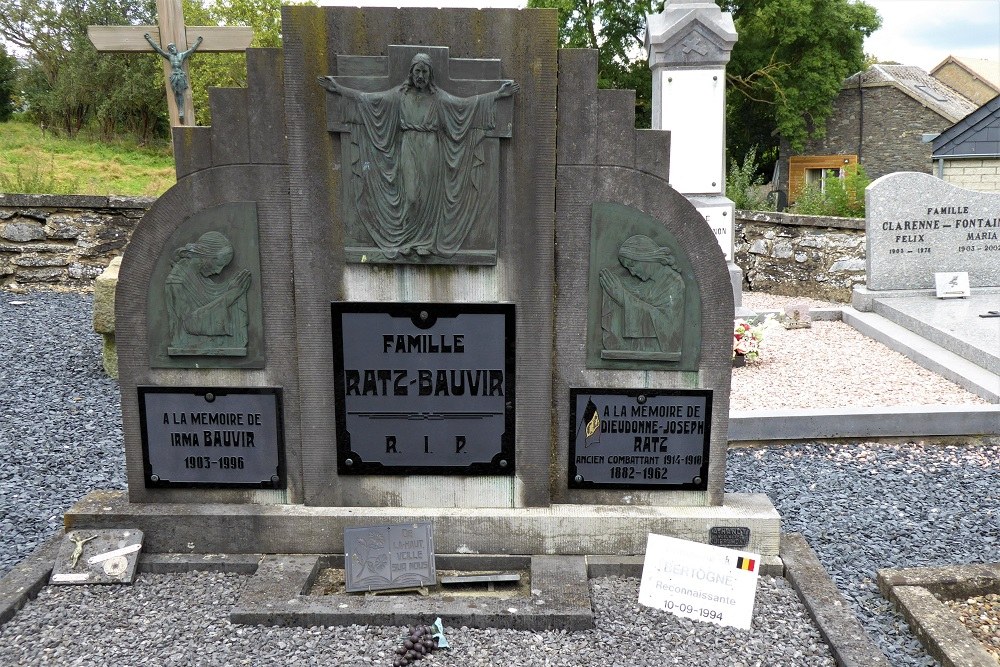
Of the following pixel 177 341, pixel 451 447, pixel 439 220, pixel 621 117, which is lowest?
pixel 451 447

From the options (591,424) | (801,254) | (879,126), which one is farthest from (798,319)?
(879,126)

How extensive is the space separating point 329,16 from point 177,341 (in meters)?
1.60

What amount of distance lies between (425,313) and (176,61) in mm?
7273

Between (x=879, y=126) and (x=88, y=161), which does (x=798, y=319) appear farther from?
(x=879, y=126)

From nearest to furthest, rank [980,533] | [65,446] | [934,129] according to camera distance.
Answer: [980,533] < [65,446] < [934,129]

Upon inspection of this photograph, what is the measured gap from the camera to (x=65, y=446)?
552 centimetres

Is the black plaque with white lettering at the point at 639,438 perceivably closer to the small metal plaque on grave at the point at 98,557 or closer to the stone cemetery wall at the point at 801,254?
the small metal plaque on grave at the point at 98,557

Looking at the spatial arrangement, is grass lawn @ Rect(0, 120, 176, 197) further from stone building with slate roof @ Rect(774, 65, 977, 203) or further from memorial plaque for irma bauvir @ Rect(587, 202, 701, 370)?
stone building with slate roof @ Rect(774, 65, 977, 203)

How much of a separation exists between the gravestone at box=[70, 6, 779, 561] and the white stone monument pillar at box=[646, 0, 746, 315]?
5529 mm

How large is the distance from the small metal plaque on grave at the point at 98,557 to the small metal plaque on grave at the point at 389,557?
99cm

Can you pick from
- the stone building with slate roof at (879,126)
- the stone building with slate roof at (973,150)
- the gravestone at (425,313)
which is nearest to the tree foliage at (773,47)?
the stone building with slate roof at (879,126)

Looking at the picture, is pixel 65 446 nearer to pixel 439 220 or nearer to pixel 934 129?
pixel 439 220

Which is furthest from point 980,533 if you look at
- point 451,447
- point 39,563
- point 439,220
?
point 39,563

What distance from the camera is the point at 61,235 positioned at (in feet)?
35.8
